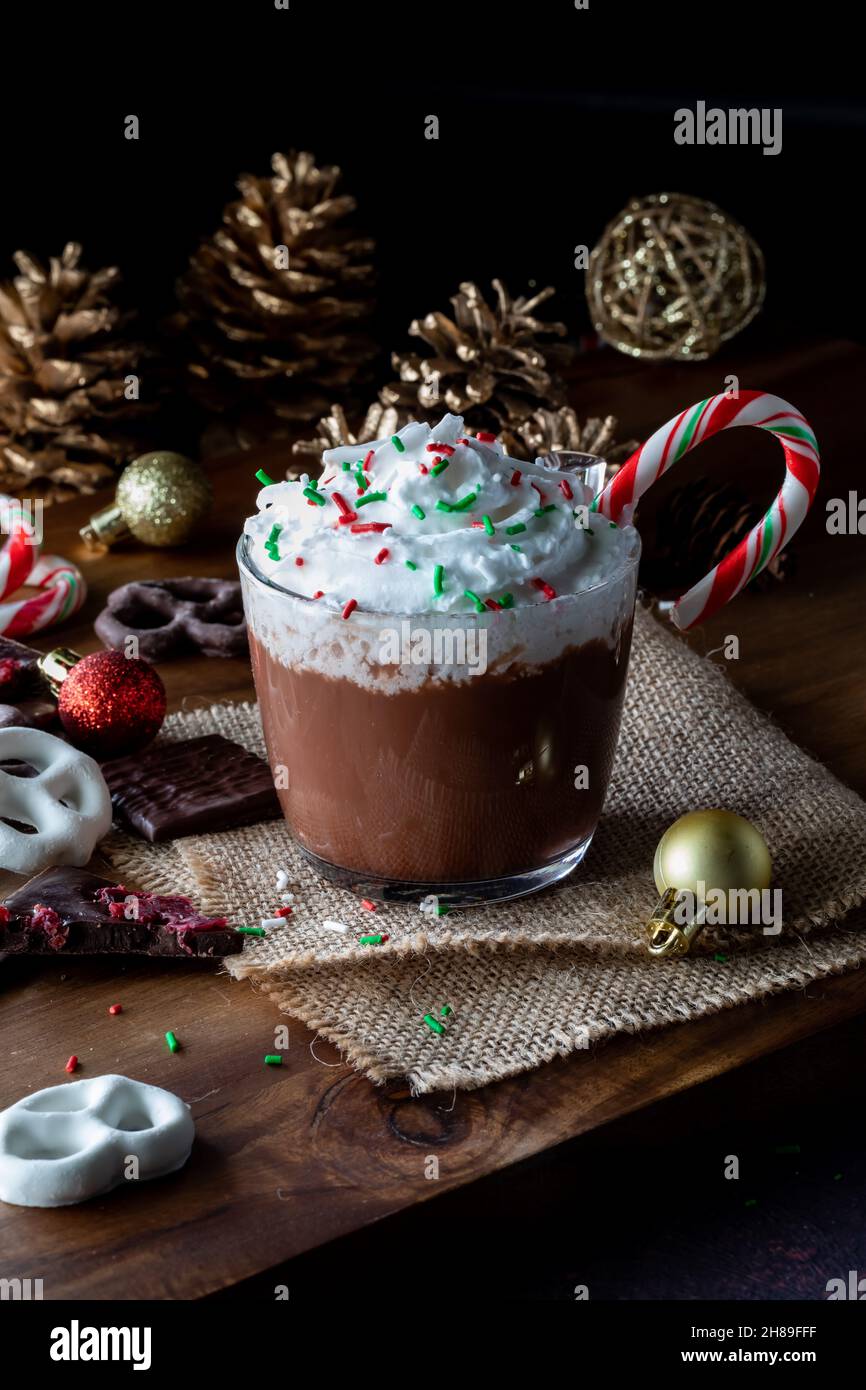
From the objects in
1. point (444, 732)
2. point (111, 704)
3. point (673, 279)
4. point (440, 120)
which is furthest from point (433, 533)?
point (440, 120)

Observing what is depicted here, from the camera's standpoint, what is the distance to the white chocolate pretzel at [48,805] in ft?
4.52

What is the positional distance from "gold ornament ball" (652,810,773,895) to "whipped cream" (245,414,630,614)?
0.22 m

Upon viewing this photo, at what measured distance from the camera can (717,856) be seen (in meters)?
1.29

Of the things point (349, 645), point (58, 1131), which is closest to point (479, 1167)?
point (58, 1131)

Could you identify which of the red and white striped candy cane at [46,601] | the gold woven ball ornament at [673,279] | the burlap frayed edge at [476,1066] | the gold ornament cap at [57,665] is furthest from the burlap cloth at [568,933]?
the gold woven ball ornament at [673,279]

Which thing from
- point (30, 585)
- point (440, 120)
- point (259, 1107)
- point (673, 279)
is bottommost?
point (259, 1107)

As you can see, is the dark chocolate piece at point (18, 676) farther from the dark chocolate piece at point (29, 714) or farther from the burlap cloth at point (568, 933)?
the burlap cloth at point (568, 933)

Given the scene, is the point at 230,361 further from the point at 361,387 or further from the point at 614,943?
the point at 614,943

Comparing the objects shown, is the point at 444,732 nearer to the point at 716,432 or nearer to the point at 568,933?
the point at 568,933

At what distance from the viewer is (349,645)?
1.23 m

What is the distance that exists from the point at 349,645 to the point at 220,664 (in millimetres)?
565

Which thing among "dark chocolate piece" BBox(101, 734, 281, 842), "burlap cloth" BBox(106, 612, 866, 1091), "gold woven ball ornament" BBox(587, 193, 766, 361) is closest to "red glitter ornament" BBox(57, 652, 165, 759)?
"dark chocolate piece" BBox(101, 734, 281, 842)

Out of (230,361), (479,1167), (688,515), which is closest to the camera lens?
(479,1167)

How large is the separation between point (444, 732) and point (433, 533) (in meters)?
0.16
